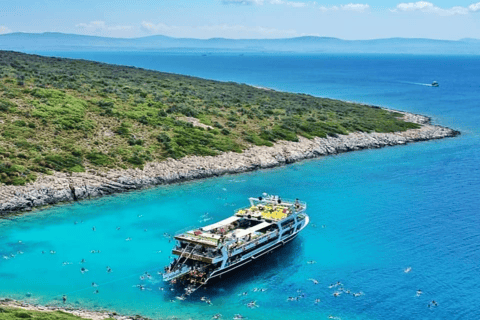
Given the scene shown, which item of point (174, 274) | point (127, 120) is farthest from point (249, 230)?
point (127, 120)

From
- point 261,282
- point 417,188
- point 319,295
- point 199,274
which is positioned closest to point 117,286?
point 199,274

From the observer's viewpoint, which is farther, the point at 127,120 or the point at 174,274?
the point at 127,120

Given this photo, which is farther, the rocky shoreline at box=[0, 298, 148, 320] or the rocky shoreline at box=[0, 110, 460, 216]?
the rocky shoreline at box=[0, 110, 460, 216]

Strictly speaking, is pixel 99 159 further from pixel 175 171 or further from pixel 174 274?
pixel 174 274

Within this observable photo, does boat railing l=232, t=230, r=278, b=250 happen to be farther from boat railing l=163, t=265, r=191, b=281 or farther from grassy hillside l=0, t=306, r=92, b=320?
grassy hillside l=0, t=306, r=92, b=320

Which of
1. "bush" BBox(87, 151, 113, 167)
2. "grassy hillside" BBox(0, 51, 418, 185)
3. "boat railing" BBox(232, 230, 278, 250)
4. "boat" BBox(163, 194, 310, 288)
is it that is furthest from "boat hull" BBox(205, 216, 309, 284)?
"bush" BBox(87, 151, 113, 167)

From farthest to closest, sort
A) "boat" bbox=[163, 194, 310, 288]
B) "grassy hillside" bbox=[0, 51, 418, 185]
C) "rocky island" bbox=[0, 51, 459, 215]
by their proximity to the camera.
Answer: "grassy hillside" bbox=[0, 51, 418, 185] → "rocky island" bbox=[0, 51, 459, 215] → "boat" bbox=[163, 194, 310, 288]
